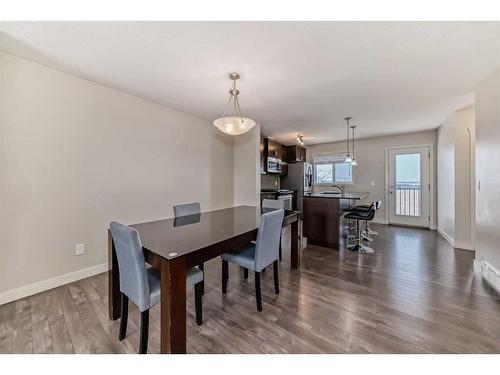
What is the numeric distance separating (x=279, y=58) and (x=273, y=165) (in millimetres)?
3694

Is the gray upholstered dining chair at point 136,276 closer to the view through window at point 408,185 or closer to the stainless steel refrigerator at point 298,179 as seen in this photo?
the stainless steel refrigerator at point 298,179

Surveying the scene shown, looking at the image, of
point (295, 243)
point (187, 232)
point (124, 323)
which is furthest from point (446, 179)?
point (124, 323)

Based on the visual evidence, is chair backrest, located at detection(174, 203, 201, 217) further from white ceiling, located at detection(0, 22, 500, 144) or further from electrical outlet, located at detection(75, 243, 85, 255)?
white ceiling, located at detection(0, 22, 500, 144)

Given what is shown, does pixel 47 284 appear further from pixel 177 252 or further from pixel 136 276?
pixel 177 252

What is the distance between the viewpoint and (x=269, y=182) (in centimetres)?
630

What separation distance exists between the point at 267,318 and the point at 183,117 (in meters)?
3.29

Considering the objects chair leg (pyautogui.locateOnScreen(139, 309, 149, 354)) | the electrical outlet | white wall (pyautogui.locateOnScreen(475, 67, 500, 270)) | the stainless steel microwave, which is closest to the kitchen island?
white wall (pyautogui.locateOnScreen(475, 67, 500, 270))

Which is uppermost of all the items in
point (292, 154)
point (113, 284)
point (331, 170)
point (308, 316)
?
point (292, 154)

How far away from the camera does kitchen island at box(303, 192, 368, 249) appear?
143 inches

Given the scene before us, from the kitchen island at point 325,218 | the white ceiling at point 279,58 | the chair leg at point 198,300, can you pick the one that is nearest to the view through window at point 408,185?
the white ceiling at point 279,58

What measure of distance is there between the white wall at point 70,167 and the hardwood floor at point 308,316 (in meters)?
0.45

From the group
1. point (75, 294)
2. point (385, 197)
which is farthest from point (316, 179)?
point (75, 294)

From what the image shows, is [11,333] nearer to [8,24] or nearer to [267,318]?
[267,318]

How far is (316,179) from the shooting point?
6949 mm
